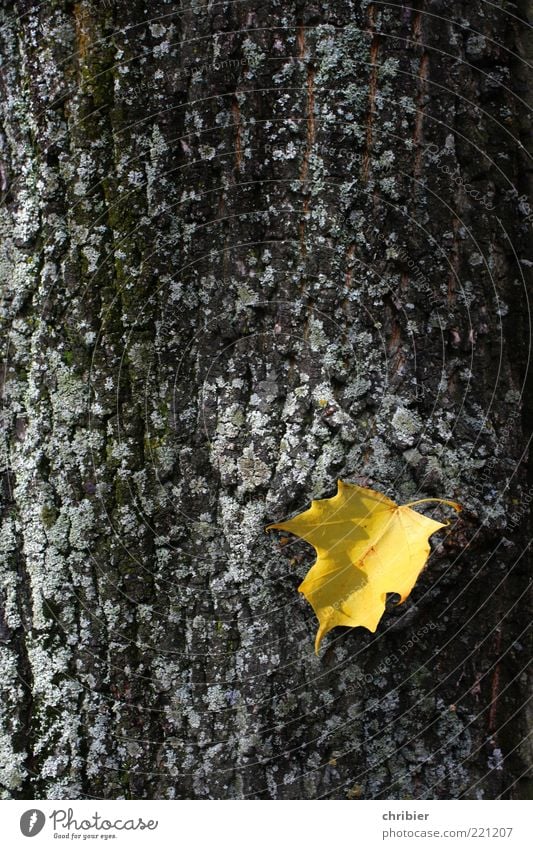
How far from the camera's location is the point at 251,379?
1.01 metres

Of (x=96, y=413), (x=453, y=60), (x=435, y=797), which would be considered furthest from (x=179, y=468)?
(x=453, y=60)

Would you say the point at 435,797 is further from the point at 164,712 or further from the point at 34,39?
the point at 34,39

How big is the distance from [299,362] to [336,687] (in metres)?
0.47

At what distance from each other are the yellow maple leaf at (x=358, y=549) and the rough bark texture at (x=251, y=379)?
3 cm
